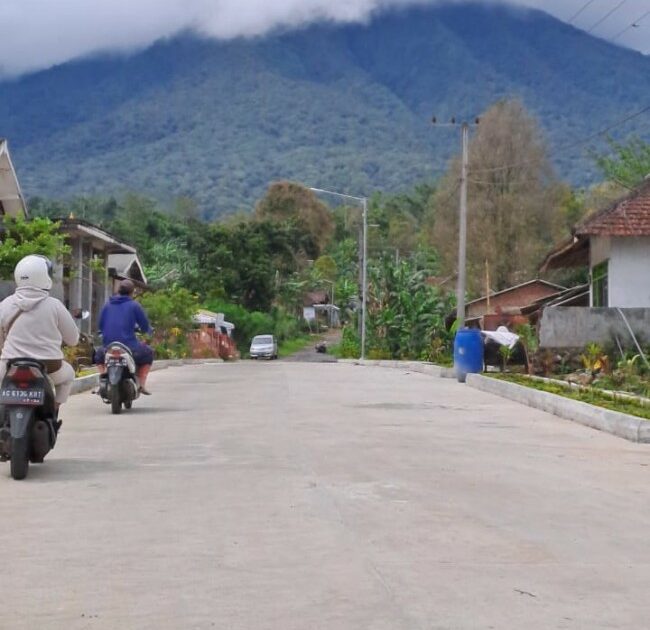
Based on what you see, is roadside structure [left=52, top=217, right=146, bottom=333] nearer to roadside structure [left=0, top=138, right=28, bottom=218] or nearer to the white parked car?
roadside structure [left=0, top=138, right=28, bottom=218]

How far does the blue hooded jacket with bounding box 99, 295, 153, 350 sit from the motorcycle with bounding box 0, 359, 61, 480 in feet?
19.9

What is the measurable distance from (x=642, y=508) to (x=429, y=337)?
3675 centimetres

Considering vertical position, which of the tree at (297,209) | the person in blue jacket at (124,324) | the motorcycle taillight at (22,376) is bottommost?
the motorcycle taillight at (22,376)

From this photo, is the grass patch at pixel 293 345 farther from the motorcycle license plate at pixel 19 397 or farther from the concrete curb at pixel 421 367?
the motorcycle license plate at pixel 19 397

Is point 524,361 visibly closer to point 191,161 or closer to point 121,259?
point 121,259

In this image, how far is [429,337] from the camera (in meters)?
45.7

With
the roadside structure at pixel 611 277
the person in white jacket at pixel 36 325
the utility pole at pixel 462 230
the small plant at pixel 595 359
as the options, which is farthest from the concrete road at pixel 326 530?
the utility pole at pixel 462 230

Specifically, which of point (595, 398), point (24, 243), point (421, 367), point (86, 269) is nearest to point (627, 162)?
point (421, 367)

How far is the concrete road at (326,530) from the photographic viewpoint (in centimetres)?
582

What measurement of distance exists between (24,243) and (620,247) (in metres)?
13.7

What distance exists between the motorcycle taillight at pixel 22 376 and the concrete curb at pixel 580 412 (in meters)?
6.90

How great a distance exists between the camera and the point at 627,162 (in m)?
50.0

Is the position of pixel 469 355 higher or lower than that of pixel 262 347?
lower

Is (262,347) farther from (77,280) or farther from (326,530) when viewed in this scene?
(326,530)
